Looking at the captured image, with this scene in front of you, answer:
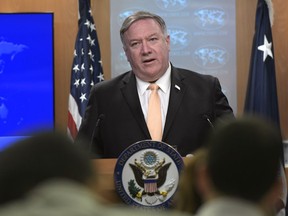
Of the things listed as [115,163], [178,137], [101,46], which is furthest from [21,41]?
[115,163]

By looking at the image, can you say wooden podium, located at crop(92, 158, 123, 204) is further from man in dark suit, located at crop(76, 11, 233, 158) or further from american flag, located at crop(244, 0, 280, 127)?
american flag, located at crop(244, 0, 280, 127)

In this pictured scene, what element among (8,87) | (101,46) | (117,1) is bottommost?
(8,87)

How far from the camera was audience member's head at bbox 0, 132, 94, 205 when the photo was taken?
0.78 metres

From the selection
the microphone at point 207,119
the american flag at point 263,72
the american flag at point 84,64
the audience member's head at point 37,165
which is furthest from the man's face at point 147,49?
the audience member's head at point 37,165

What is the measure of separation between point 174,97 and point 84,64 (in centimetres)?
284

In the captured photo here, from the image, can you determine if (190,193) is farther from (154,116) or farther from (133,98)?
(133,98)

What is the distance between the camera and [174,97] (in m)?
3.44

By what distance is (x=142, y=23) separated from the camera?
3.66 metres

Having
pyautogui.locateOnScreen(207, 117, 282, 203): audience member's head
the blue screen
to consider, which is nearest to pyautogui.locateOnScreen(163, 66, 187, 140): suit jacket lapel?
pyautogui.locateOnScreen(207, 117, 282, 203): audience member's head

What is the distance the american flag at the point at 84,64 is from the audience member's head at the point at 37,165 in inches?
207

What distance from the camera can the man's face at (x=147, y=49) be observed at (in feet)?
11.8

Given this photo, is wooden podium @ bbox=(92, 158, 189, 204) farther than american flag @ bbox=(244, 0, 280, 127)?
No

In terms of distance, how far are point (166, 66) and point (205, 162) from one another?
2753 mm

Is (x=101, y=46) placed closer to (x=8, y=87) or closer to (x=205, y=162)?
(x=8, y=87)
